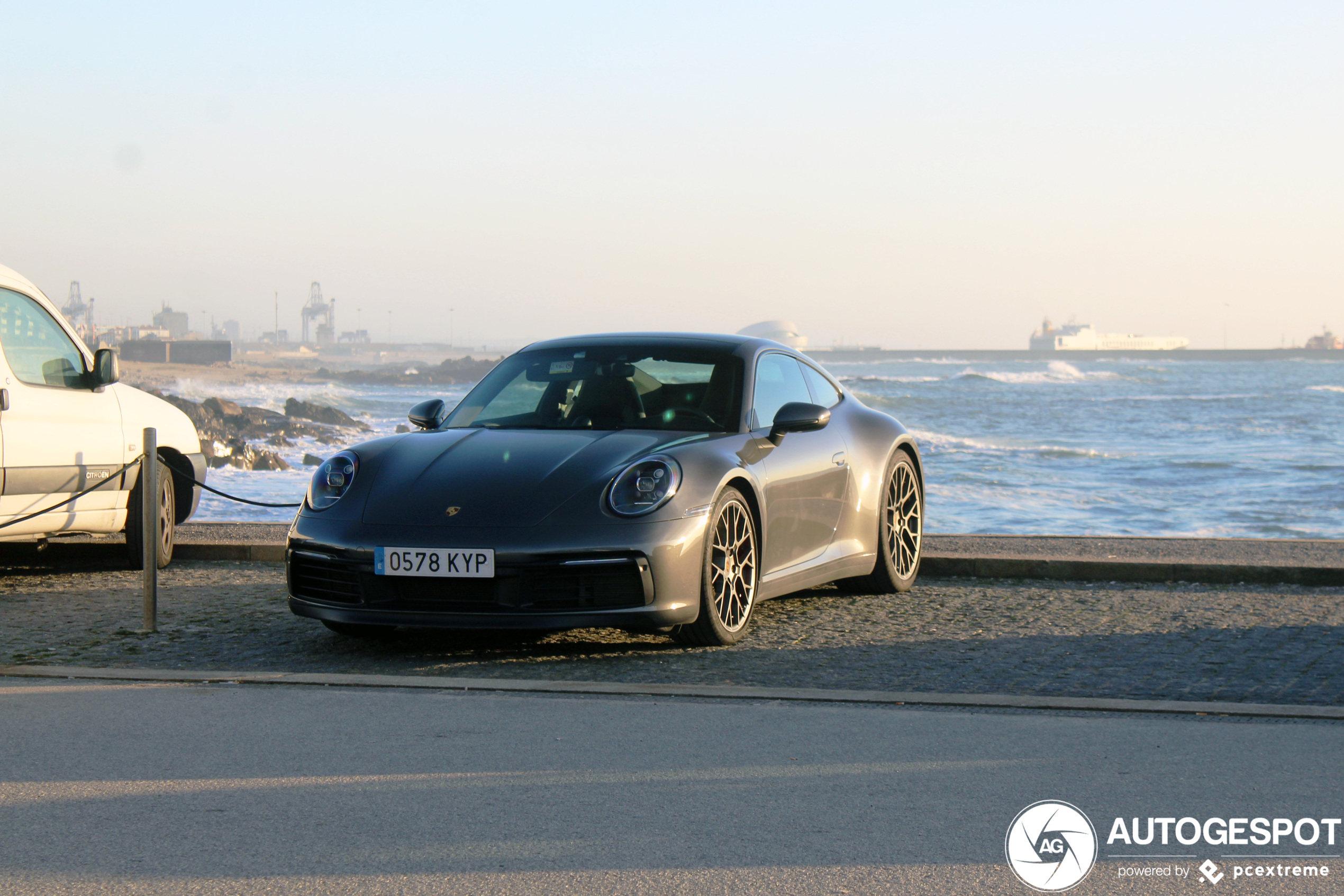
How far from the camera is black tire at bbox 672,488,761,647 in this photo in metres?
5.77

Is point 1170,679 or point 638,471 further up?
point 638,471

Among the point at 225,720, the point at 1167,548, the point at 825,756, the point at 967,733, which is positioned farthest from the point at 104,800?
the point at 1167,548

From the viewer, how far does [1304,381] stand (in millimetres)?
87438

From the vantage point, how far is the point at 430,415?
6.70 metres

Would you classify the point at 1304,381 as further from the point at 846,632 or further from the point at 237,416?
the point at 846,632

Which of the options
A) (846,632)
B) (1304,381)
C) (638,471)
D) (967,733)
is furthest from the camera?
(1304,381)

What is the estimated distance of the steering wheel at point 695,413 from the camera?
6.41 m

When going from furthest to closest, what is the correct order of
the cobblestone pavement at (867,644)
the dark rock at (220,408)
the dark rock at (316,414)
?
1. the dark rock at (316,414)
2. the dark rock at (220,408)
3. the cobblestone pavement at (867,644)

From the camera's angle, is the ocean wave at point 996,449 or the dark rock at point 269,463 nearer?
the dark rock at point 269,463

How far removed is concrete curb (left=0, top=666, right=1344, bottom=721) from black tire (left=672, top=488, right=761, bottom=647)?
81cm

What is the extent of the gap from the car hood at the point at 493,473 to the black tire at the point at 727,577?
423 millimetres

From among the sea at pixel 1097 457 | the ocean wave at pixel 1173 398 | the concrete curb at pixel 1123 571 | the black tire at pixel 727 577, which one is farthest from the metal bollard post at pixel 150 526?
the ocean wave at pixel 1173 398

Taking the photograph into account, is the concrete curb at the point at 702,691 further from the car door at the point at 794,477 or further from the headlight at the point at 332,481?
the car door at the point at 794,477

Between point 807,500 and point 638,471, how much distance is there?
1.22 metres
